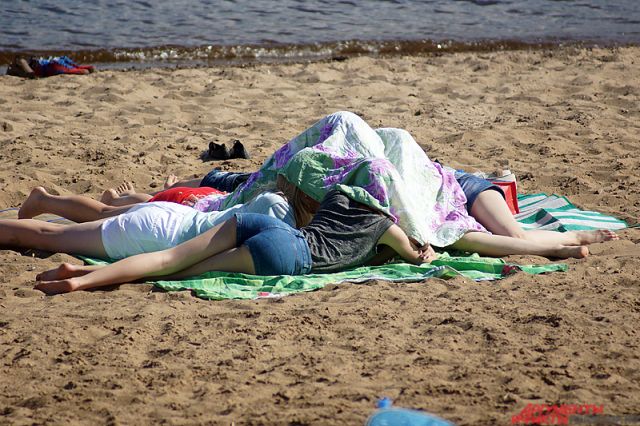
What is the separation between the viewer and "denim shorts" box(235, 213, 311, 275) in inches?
186

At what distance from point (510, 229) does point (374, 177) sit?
3.57 ft

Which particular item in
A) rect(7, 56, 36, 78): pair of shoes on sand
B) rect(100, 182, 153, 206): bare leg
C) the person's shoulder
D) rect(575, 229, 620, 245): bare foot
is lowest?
rect(575, 229, 620, 245): bare foot

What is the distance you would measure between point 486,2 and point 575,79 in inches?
246

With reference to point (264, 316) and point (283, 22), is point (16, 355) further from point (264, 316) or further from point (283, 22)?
point (283, 22)

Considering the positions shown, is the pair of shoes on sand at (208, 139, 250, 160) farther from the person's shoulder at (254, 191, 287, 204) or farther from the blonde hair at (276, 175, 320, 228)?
the person's shoulder at (254, 191, 287, 204)

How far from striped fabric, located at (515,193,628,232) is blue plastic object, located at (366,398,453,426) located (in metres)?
3.06

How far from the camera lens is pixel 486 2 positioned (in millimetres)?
15523

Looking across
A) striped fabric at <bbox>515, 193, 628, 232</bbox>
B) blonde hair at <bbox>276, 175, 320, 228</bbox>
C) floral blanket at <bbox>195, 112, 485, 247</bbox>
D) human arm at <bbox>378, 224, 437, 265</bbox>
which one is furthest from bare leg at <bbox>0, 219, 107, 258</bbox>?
striped fabric at <bbox>515, 193, 628, 232</bbox>

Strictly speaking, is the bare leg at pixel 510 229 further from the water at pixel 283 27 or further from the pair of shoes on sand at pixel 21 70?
the water at pixel 283 27

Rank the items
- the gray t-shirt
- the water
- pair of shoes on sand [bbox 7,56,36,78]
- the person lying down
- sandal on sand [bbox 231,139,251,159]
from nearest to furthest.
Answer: the person lying down
the gray t-shirt
sandal on sand [bbox 231,139,251,159]
pair of shoes on sand [bbox 7,56,36,78]
the water

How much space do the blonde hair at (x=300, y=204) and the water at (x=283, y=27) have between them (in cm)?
651

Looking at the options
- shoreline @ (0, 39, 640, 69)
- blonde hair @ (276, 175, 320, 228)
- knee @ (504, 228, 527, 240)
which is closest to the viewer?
blonde hair @ (276, 175, 320, 228)

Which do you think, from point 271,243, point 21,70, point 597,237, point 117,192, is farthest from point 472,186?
point 21,70

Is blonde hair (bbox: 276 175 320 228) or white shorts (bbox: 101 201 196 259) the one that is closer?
white shorts (bbox: 101 201 196 259)
